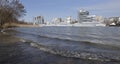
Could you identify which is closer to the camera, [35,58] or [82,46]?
[35,58]

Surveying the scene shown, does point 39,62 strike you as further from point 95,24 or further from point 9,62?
point 95,24

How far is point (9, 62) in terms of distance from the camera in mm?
10609

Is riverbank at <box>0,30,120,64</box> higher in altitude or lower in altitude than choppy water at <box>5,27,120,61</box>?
higher

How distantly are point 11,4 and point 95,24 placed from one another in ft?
347

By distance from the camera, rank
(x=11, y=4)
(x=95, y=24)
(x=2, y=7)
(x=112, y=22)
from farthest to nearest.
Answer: (x=112, y=22), (x=95, y=24), (x=11, y=4), (x=2, y=7)

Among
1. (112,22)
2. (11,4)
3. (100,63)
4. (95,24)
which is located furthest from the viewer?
(112,22)

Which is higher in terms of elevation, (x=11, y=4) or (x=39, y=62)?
(x=11, y=4)

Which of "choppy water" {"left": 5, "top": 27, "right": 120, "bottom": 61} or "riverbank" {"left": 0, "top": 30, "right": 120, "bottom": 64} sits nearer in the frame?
"riverbank" {"left": 0, "top": 30, "right": 120, "bottom": 64}

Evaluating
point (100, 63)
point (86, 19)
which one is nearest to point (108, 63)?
point (100, 63)

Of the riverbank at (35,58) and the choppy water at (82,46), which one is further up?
the riverbank at (35,58)

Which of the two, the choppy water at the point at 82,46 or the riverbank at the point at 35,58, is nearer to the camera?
the riverbank at the point at 35,58

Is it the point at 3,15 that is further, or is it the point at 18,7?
the point at 18,7

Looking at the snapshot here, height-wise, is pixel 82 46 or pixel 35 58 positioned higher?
pixel 35 58

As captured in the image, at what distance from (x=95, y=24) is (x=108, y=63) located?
160474 millimetres
